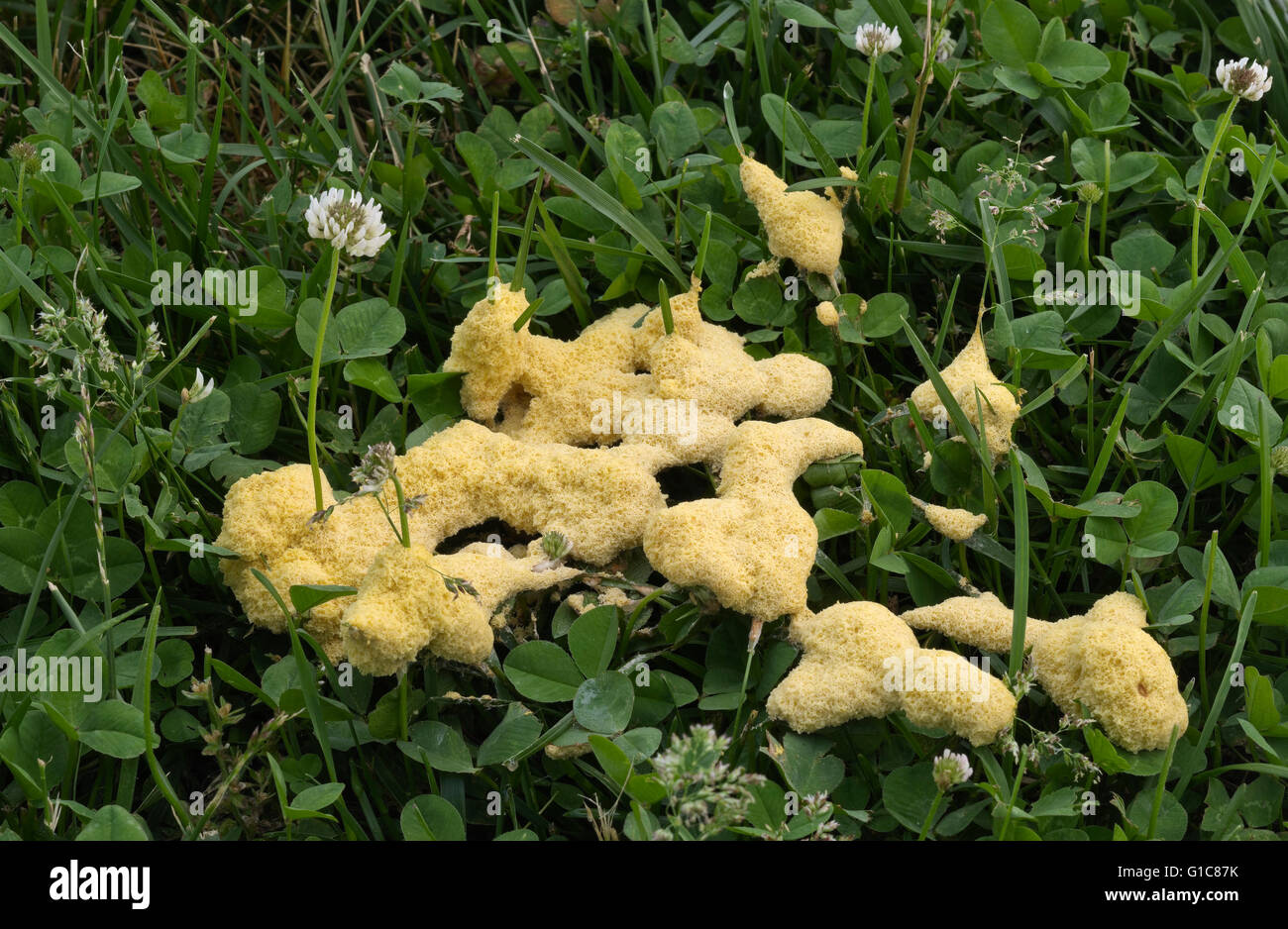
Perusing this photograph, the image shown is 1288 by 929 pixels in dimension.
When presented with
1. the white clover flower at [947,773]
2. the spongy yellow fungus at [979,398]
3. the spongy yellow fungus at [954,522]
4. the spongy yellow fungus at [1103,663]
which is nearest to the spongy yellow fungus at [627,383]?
the spongy yellow fungus at [979,398]

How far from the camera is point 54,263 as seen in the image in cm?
237

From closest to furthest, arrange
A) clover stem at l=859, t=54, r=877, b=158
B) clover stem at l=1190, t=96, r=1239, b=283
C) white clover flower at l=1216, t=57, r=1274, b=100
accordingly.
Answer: clover stem at l=1190, t=96, r=1239, b=283
white clover flower at l=1216, t=57, r=1274, b=100
clover stem at l=859, t=54, r=877, b=158

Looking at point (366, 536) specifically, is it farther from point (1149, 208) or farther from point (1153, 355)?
point (1149, 208)

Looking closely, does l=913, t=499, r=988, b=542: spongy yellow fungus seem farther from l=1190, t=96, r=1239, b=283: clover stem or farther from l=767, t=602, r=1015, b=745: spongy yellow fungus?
l=1190, t=96, r=1239, b=283: clover stem

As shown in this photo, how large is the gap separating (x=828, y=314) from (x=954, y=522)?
20.4 inches

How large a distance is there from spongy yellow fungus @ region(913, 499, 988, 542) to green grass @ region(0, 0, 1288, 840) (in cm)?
5

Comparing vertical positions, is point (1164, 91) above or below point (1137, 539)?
above

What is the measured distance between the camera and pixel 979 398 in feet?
7.18

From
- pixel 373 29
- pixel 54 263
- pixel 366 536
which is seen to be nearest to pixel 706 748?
pixel 366 536

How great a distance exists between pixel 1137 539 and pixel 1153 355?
48 cm

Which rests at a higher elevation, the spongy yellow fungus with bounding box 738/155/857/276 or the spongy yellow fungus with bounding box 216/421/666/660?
the spongy yellow fungus with bounding box 738/155/857/276

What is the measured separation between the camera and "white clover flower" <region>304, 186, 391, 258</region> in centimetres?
189

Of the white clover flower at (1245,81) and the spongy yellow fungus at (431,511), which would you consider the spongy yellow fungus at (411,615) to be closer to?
the spongy yellow fungus at (431,511)

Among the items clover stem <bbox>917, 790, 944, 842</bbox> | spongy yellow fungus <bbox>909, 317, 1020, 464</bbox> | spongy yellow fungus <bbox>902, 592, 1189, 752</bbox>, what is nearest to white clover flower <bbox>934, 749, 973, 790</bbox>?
clover stem <bbox>917, 790, 944, 842</bbox>
